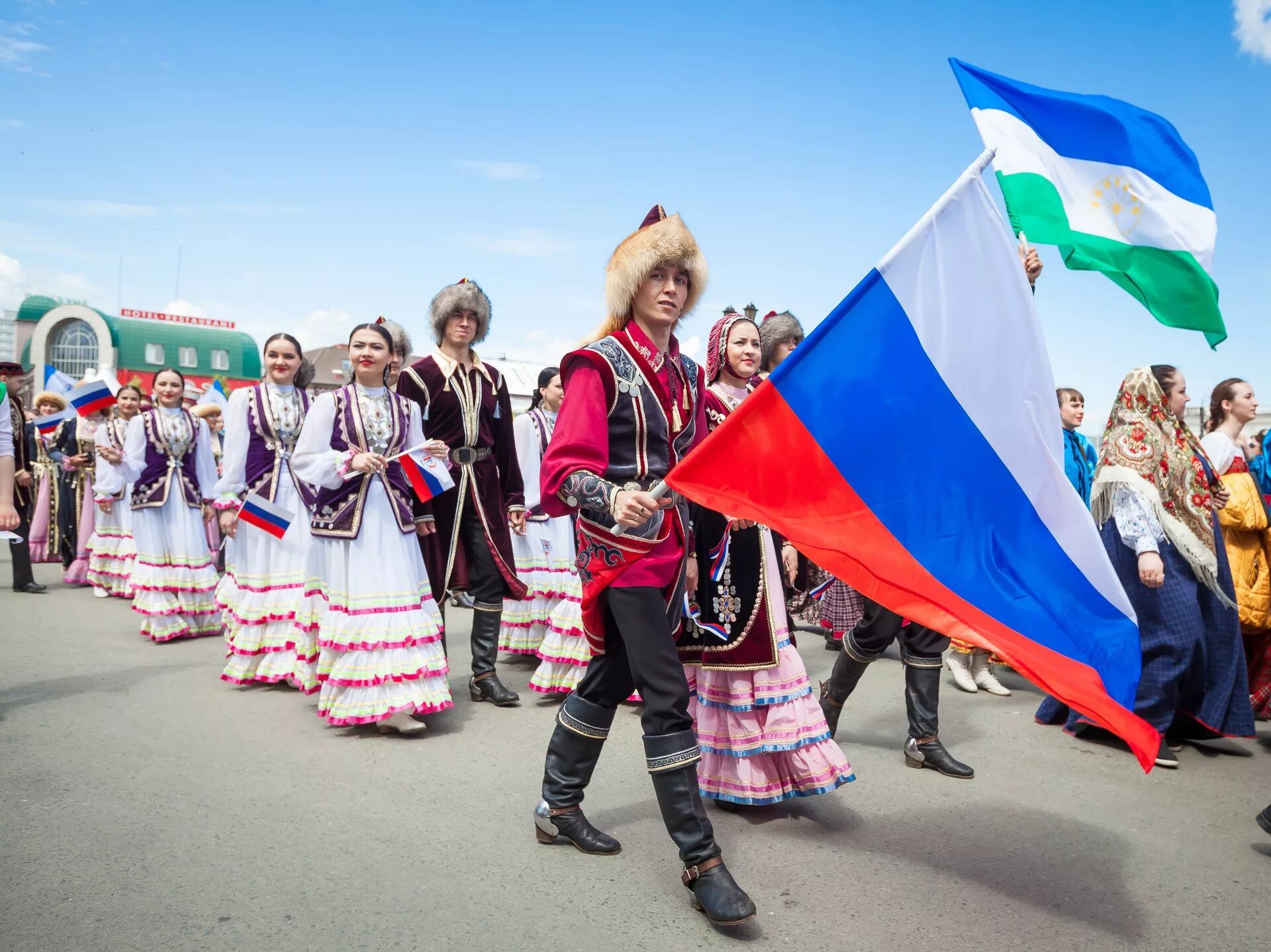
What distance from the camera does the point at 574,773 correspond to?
3412 mm

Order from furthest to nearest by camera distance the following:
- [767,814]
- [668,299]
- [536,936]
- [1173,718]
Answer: [1173,718] → [767,814] → [668,299] → [536,936]

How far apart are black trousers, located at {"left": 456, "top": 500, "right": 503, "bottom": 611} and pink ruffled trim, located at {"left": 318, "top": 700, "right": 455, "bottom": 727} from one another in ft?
3.05

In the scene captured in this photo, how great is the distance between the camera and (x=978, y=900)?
3098mm

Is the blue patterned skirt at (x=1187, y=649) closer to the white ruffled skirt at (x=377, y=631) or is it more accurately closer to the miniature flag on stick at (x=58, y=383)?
the white ruffled skirt at (x=377, y=631)

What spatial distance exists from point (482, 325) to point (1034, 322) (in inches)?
149

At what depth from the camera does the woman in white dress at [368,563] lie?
494cm

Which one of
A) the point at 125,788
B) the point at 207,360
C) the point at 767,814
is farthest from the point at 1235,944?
the point at 207,360

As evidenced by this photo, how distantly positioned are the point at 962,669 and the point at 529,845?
4.09m

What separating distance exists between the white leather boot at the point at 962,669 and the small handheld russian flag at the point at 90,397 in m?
7.77

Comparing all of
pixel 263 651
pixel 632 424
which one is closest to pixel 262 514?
pixel 263 651

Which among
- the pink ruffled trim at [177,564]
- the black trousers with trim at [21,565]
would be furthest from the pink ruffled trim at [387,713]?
the black trousers with trim at [21,565]

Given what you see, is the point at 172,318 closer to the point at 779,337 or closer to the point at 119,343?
the point at 119,343

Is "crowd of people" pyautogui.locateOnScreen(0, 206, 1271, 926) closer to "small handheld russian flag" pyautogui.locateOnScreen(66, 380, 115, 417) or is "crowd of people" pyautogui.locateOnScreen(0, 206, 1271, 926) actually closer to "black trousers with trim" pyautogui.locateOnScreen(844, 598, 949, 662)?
"black trousers with trim" pyautogui.locateOnScreen(844, 598, 949, 662)

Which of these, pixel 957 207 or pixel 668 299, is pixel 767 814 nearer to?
pixel 668 299
